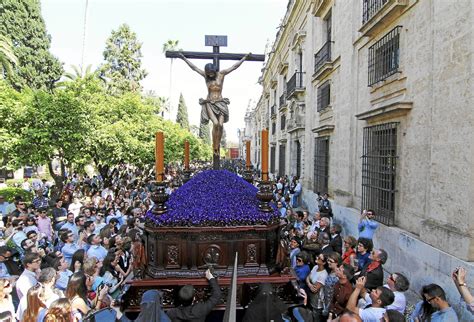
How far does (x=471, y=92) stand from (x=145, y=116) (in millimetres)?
17282

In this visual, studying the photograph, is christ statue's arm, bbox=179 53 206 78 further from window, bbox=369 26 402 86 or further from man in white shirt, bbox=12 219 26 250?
window, bbox=369 26 402 86

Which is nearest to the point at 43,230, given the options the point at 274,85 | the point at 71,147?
the point at 71,147

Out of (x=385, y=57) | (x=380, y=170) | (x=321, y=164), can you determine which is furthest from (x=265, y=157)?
(x=321, y=164)

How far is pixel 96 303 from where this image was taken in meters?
4.16

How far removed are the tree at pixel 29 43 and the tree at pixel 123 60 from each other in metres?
5.73

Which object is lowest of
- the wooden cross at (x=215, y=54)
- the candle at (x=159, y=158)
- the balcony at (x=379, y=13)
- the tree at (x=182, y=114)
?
the candle at (x=159, y=158)

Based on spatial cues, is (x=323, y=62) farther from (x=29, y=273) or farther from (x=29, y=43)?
(x=29, y=43)

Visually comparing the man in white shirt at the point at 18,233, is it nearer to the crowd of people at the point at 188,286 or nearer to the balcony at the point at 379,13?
the crowd of people at the point at 188,286

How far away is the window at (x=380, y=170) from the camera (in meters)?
8.19

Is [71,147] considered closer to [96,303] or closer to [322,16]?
[96,303]

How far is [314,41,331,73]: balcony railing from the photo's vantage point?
44.8ft

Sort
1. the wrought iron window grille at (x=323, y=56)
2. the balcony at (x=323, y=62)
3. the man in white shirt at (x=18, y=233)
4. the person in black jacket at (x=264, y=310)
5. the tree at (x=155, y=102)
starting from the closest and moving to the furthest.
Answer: the person in black jacket at (x=264, y=310) < the man in white shirt at (x=18, y=233) < the balcony at (x=323, y=62) < the wrought iron window grille at (x=323, y=56) < the tree at (x=155, y=102)

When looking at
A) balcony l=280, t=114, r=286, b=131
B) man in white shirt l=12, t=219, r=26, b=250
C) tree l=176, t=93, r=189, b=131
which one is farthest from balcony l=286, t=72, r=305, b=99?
tree l=176, t=93, r=189, b=131

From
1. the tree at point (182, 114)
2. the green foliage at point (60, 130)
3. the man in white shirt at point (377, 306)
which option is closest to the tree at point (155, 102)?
the green foliage at point (60, 130)
